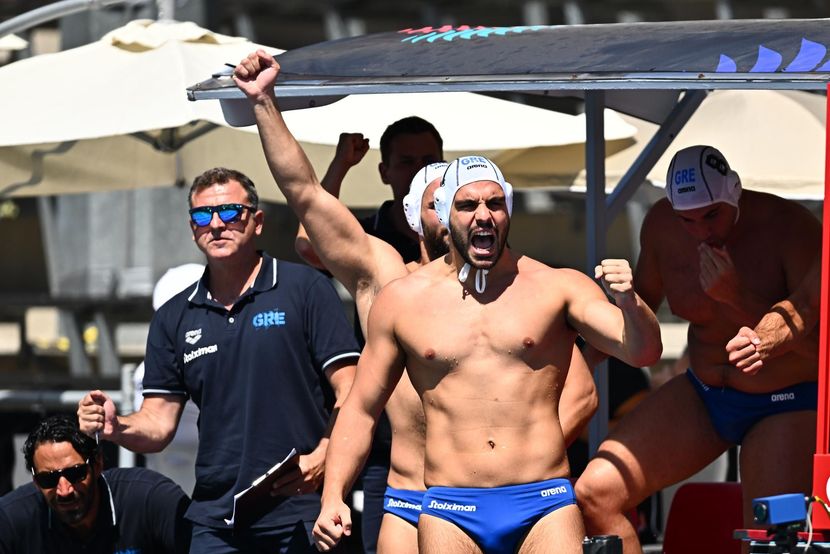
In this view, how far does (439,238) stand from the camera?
6.04 metres

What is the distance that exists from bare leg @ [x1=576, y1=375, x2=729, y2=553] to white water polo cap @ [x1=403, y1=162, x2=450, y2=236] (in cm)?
113

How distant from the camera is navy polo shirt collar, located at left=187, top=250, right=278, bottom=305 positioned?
21.0 feet

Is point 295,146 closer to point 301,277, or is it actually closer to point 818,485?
point 301,277

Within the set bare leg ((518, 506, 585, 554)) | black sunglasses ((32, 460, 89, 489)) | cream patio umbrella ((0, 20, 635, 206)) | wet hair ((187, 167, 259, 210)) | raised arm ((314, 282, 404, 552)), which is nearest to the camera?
bare leg ((518, 506, 585, 554))

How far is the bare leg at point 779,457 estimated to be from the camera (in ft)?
20.1

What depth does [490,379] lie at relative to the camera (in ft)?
17.6

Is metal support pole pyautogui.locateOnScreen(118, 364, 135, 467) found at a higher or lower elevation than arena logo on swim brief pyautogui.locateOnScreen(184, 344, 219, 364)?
lower

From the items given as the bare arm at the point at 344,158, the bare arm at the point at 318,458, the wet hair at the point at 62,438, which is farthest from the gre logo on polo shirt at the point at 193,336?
the bare arm at the point at 344,158

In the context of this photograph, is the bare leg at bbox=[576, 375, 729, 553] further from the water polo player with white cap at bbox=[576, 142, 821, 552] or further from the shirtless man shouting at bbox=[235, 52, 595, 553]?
the shirtless man shouting at bbox=[235, 52, 595, 553]

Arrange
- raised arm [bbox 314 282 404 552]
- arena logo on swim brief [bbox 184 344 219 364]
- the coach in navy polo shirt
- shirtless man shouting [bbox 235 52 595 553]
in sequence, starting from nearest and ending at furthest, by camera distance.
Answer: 1. raised arm [bbox 314 282 404 552]
2. shirtless man shouting [bbox 235 52 595 553]
3. the coach in navy polo shirt
4. arena logo on swim brief [bbox 184 344 219 364]

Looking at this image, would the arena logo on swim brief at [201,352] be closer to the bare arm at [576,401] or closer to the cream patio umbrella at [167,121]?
the bare arm at [576,401]

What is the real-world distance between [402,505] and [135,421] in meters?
1.27

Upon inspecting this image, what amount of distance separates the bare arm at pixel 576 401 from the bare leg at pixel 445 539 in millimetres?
801

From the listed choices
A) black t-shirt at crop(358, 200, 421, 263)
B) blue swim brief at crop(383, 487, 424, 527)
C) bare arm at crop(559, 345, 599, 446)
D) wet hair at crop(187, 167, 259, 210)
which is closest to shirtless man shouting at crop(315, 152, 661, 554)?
blue swim brief at crop(383, 487, 424, 527)
